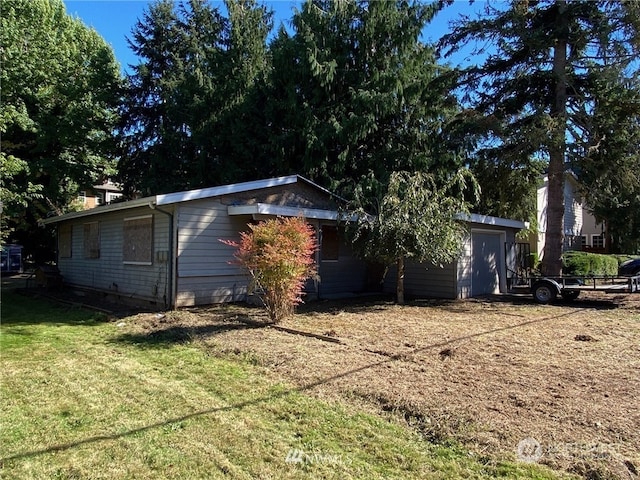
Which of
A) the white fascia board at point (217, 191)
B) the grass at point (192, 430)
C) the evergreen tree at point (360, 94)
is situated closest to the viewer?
the grass at point (192, 430)

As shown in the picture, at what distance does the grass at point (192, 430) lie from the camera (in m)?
3.29

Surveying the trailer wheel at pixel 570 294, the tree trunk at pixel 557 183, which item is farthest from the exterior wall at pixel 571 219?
the trailer wheel at pixel 570 294

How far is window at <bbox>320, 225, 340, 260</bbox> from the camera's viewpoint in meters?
13.5

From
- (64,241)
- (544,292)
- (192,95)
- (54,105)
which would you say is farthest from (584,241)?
(54,105)

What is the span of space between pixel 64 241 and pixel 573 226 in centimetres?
2851

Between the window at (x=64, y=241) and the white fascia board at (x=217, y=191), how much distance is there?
826cm

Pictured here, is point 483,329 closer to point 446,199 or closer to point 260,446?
point 446,199

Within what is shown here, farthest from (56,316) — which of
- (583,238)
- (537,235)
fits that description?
(583,238)

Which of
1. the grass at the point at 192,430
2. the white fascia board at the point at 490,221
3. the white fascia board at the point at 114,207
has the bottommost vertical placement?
the grass at the point at 192,430

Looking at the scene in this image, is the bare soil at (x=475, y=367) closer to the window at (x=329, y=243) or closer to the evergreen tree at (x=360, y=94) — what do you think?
the window at (x=329, y=243)

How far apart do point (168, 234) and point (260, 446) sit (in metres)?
7.81

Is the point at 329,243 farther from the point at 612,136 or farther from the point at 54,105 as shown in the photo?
the point at 54,105

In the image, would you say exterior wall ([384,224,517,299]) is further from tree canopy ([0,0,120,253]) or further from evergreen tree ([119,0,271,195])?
tree canopy ([0,0,120,253])

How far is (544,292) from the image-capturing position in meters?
12.5
